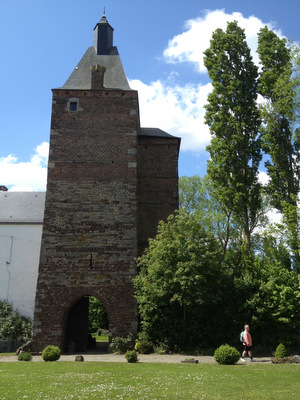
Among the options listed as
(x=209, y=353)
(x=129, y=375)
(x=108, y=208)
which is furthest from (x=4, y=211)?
(x=129, y=375)

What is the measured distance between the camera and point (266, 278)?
18578 millimetres

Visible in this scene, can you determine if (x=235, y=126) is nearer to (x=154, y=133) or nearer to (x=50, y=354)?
(x=154, y=133)

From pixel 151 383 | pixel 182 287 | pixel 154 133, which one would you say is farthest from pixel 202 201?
pixel 151 383

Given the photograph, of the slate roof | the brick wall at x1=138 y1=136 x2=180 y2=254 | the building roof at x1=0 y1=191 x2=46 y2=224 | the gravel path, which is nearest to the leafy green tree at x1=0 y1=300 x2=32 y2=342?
the gravel path

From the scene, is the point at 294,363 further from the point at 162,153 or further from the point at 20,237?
the point at 20,237

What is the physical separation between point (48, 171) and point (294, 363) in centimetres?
1505

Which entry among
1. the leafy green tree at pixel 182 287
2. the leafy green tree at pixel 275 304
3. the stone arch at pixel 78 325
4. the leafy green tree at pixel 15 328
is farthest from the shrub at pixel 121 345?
the leafy green tree at pixel 15 328

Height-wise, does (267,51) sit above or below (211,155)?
above

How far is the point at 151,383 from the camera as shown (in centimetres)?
941

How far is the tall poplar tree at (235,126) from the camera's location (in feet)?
69.1

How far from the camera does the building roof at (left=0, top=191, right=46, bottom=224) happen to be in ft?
86.9

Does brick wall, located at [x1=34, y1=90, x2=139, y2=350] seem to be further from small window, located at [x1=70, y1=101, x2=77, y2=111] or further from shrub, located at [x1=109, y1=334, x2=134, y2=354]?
shrub, located at [x1=109, y1=334, x2=134, y2=354]

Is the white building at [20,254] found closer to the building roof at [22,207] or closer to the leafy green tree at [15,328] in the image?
the building roof at [22,207]

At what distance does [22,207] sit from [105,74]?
37.2ft
